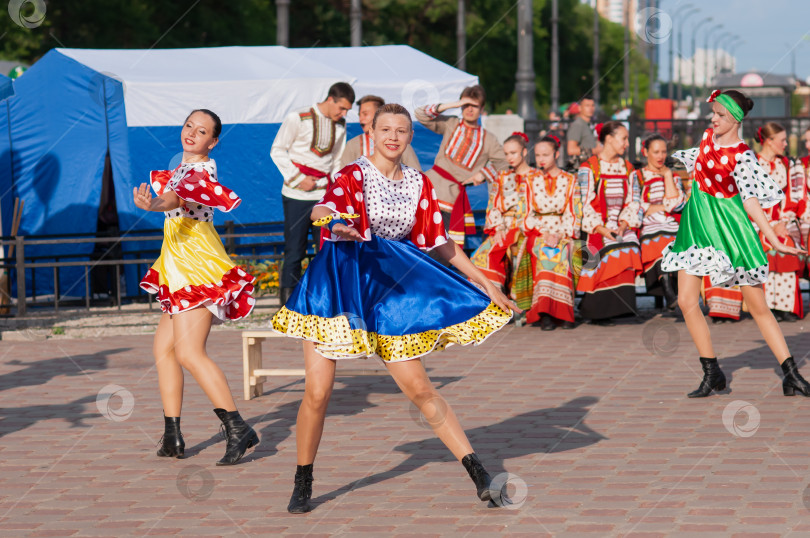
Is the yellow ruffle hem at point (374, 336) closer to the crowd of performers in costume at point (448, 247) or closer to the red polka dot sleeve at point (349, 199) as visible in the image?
the crowd of performers in costume at point (448, 247)

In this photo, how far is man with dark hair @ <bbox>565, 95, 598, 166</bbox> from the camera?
1831 cm

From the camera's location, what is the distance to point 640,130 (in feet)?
56.3

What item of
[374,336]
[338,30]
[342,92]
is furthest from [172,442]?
[338,30]

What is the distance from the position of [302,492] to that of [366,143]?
5.61m

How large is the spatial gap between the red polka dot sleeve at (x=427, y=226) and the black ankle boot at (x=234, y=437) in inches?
59.5

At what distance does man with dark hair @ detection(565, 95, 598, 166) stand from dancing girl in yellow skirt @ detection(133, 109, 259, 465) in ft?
39.9

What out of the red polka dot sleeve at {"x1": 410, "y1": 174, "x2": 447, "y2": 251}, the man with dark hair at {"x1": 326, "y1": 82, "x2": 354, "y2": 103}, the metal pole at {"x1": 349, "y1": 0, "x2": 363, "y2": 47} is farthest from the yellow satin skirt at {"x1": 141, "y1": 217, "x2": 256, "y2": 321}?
the metal pole at {"x1": 349, "y1": 0, "x2": 363, "y2": 47}

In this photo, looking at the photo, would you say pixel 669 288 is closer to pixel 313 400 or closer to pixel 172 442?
pixel 172 442

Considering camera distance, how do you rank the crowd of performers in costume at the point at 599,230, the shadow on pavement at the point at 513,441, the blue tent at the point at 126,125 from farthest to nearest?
the blue tent at the point at 126,125 → the crowd of performers in costume at the point at 599,230 → the shadow on pavement at the point at 513,441

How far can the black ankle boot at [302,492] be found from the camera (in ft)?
17.2

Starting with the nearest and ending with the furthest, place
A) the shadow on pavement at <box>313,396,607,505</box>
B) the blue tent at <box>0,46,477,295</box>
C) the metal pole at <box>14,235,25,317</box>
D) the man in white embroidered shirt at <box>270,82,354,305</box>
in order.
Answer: the shadow on pavement at <box>313,396,607,505</box>
the man in white embroidered shirt at <box>270,82,354,305</box>
the metal pole at <box>14,235,25,317</box>
the blue tent at <box>0,46,477,295</box>

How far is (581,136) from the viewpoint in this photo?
18734mm

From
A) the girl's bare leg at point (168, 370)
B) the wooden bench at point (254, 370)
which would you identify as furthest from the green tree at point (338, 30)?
the girl's bare leg at point (168, 370)

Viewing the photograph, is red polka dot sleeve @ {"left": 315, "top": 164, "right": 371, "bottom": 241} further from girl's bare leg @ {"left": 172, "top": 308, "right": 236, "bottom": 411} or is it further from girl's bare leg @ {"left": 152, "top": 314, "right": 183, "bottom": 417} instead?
girl's bare leg @ {"left": 152, "top": 314, "right": 183, "bottom": 417}
